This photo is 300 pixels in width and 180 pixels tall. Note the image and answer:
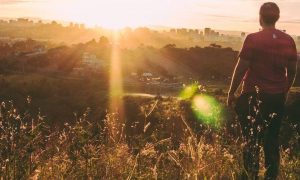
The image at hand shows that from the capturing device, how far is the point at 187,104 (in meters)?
32.9

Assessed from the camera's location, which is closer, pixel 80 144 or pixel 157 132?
pixel 80 144

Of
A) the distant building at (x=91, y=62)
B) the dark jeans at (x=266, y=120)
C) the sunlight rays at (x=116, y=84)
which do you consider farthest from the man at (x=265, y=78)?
the distant building at (x=91, y=62)

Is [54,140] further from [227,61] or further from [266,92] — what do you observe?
[227,61]

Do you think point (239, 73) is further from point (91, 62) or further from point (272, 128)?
point (91, 62)

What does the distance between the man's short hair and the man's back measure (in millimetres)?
112

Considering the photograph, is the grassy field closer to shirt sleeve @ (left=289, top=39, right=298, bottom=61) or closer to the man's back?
the man's back

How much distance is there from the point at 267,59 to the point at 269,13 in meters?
0.54

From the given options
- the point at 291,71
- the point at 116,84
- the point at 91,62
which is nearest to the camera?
the point at 291,71

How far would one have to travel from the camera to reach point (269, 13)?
5.60m

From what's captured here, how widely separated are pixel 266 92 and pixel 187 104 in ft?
89.9

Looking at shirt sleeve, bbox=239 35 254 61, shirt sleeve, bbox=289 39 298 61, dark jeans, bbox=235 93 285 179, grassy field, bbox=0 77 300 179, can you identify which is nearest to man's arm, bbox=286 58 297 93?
shirt sleeve, bbox=289 39 298 61

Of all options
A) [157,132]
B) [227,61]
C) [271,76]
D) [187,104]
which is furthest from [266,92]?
[227,61]

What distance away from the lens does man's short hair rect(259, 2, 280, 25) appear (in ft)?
18.3

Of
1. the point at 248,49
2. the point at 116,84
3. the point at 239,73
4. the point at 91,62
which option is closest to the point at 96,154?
the point at 239,73
